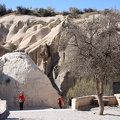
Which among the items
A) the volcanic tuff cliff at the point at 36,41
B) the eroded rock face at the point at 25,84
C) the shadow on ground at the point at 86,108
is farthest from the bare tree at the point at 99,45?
the volcanic tuff cliff at the point at 36,41

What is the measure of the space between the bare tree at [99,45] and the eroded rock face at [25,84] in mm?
9017

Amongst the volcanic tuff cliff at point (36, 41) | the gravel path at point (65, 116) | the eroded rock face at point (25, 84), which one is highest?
the volcanic tuff cliff at point (36, 41)

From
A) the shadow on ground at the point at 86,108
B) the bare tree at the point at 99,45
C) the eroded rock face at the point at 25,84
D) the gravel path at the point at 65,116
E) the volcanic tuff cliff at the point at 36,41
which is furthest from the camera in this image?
the volcanic tuff cliff at the point at 36,41

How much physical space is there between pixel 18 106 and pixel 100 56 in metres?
10.3

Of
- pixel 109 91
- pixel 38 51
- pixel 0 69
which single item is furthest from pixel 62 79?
pixel 0 69

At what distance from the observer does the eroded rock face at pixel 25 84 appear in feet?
90.9

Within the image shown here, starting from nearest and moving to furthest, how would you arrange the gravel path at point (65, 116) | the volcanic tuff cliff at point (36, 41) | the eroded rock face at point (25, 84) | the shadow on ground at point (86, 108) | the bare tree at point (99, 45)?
the gravel path at point (65, 116) → the bare tree at point (99, 45) → the shadow on ground at point (86, 108) → the eroded rock face at point (25, 84) → the volcanic tuff cliff at point (36, 41)

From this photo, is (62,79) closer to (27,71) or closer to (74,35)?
(27,71)

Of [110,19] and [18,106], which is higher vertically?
[110,19]

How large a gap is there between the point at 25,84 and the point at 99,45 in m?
10.1

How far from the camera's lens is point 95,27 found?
773 inches

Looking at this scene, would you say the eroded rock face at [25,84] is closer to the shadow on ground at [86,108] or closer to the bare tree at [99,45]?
the shadow on ground at [86,108]

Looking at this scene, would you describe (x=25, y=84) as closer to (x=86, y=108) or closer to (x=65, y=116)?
(x=86, y=108)

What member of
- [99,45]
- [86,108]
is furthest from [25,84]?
[99,45]
